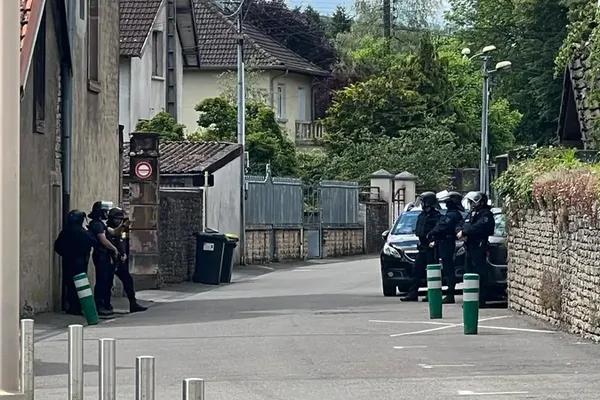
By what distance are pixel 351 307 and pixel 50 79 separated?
6.15m

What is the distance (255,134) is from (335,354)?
30480 millimetres

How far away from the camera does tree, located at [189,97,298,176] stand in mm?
45375

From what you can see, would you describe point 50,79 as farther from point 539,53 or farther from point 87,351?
point 539,53

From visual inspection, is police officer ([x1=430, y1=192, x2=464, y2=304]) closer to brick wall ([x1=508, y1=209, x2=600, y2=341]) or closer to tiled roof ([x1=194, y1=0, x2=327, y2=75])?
brick wall ([x1=508, y1=209, x2=600, y2=341])

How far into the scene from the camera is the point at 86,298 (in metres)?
19.6

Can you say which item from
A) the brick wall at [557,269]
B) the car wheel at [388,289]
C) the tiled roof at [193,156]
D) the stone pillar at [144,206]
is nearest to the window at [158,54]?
the tiled roof at [193,156]

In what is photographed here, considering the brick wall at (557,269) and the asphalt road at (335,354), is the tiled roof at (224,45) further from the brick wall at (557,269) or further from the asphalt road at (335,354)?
the brick wall at (557,269)

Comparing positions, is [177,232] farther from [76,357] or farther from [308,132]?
[308,132]

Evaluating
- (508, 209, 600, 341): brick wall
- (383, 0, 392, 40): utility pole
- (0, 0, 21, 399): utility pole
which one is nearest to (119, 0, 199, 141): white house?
(508, 209, 600, 341): brick wall

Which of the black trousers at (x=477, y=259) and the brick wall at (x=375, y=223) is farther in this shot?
the brick wall at (x=375, y=223)

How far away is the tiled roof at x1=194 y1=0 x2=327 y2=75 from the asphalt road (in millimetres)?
33498

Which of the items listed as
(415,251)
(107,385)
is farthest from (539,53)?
(107,385)

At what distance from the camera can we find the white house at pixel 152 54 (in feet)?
146

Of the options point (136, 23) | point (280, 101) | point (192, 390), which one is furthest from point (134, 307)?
point (280, 101)
